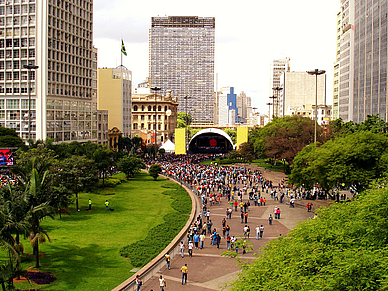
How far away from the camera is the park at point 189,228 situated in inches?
509

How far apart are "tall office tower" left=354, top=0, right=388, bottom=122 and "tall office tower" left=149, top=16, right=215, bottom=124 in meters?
125

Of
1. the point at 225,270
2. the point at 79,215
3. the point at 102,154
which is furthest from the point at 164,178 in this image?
the point at 225,270

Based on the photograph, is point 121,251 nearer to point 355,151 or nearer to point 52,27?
point 355,151

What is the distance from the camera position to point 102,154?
4688 centimetres

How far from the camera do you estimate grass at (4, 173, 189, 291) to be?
2016cm

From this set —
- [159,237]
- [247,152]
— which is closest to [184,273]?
[159,237]

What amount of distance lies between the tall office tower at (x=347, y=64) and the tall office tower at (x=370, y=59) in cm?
190

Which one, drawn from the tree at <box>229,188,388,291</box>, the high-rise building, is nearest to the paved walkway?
the tree at <box>229,188,388,291</box>

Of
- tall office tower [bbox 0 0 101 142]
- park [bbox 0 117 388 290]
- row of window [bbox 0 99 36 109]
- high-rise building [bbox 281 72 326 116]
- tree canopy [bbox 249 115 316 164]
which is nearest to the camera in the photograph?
park [bbox 0 117 388 290]

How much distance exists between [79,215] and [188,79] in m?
162

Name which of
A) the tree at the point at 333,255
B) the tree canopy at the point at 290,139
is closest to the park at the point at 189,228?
the tree at the point at 333,255

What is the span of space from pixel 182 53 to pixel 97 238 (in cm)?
16766

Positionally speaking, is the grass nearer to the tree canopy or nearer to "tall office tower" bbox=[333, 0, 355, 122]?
the tree canopy

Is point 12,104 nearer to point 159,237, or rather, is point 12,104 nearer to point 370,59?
point 159,237
